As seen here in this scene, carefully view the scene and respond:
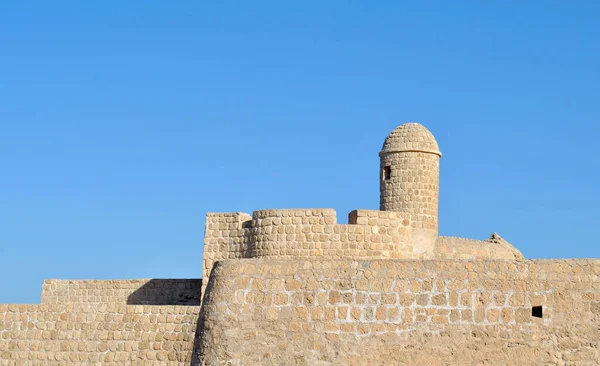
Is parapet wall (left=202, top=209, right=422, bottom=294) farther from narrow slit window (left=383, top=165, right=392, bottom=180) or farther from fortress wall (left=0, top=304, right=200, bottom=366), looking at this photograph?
narrow slit window (left=383, top=165, right=392, bottom=180)

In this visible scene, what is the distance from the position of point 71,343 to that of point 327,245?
4.55 metres

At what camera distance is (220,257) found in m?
17.3

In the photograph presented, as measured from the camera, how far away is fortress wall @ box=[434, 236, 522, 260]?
1964 cm

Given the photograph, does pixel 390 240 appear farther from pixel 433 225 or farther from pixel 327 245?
pixel 433 225

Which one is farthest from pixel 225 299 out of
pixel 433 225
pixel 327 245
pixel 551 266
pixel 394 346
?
pixel 433 225

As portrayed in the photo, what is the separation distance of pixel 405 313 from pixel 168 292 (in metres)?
10.0

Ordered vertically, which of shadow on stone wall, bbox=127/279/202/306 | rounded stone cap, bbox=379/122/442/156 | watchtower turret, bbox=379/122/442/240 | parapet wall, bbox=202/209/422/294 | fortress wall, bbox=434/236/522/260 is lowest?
shadow on stone wall, bbox=127/279/202/306

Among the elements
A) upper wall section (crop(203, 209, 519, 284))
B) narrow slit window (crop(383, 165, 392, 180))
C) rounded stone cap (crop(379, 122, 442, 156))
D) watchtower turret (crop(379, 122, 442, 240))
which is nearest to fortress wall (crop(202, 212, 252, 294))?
upper wall section (crop(203, 209, 519, 284))

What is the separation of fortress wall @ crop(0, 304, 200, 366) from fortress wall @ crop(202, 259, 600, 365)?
7.05ft

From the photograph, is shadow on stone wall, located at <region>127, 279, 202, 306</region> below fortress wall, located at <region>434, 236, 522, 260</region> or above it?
below

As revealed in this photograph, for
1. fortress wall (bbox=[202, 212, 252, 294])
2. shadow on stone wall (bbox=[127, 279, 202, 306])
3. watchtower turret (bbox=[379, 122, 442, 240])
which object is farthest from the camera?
watchtower turret (bbox=[379, 122, 442, 240])

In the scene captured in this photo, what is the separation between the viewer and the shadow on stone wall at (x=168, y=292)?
64.1 feet

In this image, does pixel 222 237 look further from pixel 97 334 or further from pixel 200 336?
pixel 200 336

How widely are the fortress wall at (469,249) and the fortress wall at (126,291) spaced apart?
16.2 ft
